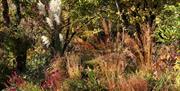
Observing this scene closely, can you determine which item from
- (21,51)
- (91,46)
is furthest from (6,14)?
(91,46)

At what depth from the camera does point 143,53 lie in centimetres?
774

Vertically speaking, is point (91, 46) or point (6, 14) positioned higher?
point (6, 14)

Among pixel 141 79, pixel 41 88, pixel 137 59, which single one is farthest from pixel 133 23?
pixel 141 79

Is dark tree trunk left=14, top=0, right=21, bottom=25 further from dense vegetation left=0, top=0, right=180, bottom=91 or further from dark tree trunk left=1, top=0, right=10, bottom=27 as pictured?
dark tree trunk left=1, top=0, right=10, bottom=27

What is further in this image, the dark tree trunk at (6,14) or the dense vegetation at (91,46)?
the dark tree trunk at (6,14)

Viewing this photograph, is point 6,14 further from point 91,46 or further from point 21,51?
point 91,46

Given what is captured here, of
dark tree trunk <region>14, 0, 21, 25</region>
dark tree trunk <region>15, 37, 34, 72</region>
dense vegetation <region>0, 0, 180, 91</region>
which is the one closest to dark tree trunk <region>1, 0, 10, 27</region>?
dense vegetation <region>0, 0, 180, 91</region>

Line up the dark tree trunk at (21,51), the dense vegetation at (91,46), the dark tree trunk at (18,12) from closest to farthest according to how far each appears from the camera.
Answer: the dense vegetation at (91,46), the dark tree trunk at (18,12), the dark tree trunk at (21,51)

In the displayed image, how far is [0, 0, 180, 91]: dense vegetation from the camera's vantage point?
691 centimetres

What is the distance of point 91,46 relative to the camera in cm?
1312

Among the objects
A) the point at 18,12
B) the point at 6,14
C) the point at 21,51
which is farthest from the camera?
the point at 21,51

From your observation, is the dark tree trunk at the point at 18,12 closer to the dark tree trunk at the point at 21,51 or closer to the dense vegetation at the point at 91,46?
the dense vegetation at the point at 91,46

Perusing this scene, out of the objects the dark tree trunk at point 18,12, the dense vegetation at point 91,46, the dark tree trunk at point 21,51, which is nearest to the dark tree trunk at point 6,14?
the dense vegetation at point 91,46

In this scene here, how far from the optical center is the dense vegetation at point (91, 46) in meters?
6.91
